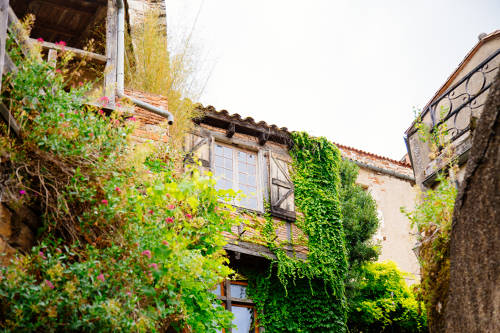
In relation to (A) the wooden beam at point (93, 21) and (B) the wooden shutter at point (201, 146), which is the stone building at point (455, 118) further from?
(A) the wooden beam at point (93, 21)

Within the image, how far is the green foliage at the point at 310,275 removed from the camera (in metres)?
9.71

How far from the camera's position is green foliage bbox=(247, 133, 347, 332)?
9.71 m

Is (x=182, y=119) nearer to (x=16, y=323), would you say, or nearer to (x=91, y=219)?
(x=91, y=219)

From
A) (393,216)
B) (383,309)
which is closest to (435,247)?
(383,309)

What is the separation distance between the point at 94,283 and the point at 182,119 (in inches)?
184

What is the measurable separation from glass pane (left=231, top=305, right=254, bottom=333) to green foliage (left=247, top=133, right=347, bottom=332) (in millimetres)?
196

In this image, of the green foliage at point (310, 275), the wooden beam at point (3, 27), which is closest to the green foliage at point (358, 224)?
the green foliage at point (310, 275)

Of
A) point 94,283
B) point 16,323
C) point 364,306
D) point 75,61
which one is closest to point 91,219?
point 94,283

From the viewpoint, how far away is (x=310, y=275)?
996cm

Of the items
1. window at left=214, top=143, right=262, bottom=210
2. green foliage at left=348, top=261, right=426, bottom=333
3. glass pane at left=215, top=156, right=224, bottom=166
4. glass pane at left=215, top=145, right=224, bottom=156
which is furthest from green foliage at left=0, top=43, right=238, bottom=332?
green foliage at left=348, top=261, right=426, bottom=333

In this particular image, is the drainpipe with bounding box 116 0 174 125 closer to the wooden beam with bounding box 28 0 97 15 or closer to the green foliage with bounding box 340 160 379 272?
the wooden beam with bounding box 28 0 97 15

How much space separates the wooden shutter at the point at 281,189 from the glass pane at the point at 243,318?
194 cm

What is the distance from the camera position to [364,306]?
11281mm

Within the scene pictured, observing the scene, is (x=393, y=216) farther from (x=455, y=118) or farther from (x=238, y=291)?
(x=455, y=118)
